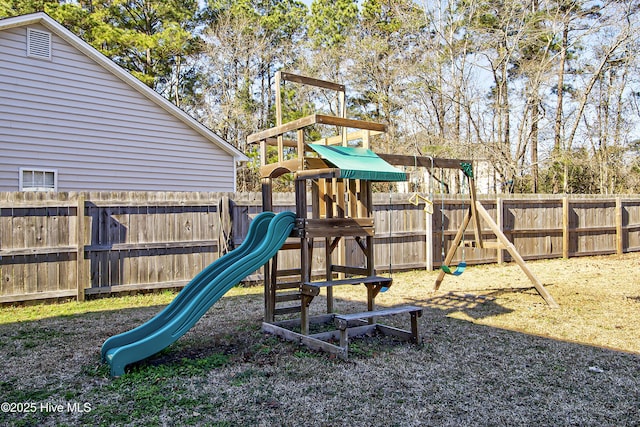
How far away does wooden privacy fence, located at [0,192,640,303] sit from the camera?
22.9 feet

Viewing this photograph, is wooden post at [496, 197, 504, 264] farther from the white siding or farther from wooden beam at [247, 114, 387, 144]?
the white siding

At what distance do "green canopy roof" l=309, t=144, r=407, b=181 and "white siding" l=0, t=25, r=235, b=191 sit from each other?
271 inches

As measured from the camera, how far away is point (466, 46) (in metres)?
16.9

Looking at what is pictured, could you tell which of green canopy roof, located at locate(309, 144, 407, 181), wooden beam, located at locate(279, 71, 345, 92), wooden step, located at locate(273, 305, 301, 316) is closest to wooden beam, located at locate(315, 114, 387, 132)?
green canopy roof, located at locate(309, 144, 407, 181)

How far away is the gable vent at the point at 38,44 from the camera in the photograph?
9.41 m

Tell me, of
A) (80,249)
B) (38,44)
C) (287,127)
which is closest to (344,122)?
(287,127)

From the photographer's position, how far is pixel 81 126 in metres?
9.91

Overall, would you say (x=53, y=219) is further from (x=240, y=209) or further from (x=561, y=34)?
(x=561, y=34)

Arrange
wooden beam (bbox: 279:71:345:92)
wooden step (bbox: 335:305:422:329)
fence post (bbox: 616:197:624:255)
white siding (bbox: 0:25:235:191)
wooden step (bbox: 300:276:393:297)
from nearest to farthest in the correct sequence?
wooden step (bbox: 335:305:422:329) → wooden step (bbox: 300:276:393:297) → wooden beam (bbox: 279:71:345:92) → white siding (bbox: 0:25:235:191) → fence post (bbox: 616:197:624:255)

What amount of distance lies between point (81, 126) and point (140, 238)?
372cm

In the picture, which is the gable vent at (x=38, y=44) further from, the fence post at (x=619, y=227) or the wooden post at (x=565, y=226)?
the fence post at (x=619, y=227)

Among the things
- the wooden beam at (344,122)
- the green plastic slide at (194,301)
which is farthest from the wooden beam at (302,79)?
the green plastic slide at (194,301)

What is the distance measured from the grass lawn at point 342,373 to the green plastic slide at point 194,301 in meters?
0.20

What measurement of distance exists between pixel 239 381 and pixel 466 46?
16.3 meters
